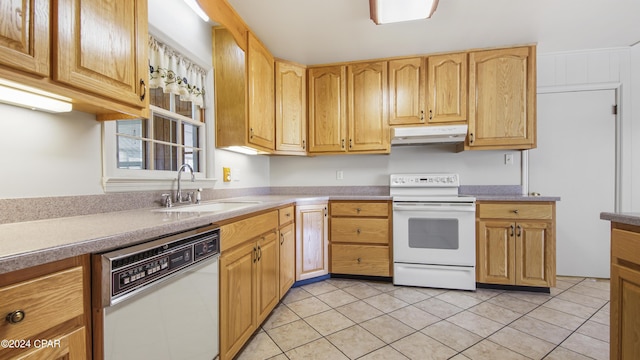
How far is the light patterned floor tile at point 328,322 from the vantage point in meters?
1.88

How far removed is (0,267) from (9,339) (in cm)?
16

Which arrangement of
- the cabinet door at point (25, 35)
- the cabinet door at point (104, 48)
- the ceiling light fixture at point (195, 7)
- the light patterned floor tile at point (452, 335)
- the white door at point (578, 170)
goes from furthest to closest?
1. the white door at point (578, 170)
2. the light patterned floor tile at point (452, 335)
3. the ceiling light fixture at point (195, 7)
4. the cabinet door at point (104, 48)
5. the cabinet door at point (25, 35)

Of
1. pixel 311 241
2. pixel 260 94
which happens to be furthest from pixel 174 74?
pixel 311 241

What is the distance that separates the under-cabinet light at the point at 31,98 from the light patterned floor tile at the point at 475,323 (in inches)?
99.8

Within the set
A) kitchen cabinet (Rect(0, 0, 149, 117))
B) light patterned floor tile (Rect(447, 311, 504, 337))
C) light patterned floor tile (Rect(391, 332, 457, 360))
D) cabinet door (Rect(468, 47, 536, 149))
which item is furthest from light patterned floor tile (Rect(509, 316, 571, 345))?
kitchen cabinet (Rect(0, 0, 149, 117))

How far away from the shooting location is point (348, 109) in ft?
9.81

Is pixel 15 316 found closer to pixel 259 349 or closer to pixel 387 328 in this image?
Answer: pixel 259 349

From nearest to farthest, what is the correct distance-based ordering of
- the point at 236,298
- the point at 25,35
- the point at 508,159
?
the point at 25,35 → the point at 236,298 → the point at 508,159

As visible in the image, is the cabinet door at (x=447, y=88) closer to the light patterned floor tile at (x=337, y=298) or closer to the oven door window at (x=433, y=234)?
the oven door window at (x=433, y=234)

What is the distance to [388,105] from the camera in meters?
2.90

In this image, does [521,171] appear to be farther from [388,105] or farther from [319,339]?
[319,339]

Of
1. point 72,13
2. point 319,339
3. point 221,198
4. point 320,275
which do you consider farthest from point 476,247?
point 72,13

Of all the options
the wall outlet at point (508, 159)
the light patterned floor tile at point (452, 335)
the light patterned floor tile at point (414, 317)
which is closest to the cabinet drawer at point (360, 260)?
the light patterned floor tile at point (414, 317)

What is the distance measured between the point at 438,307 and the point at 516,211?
113cm
